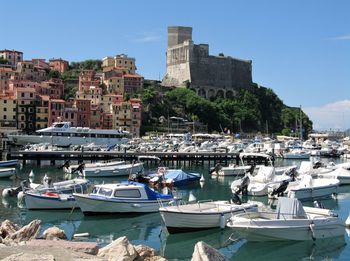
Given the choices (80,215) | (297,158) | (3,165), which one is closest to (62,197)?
(80,215)

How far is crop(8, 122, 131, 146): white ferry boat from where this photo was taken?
7119 cm

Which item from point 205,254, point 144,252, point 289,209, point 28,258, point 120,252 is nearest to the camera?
point 28,258

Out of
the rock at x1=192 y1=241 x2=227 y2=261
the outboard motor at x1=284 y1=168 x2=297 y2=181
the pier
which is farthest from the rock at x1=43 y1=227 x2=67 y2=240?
the pier

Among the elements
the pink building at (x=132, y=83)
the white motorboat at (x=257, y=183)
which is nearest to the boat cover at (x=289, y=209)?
the white motorboat at (x=257, y=183)

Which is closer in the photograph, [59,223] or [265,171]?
[59,223]

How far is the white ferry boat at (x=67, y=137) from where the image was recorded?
71188 mm

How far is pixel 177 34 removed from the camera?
448 feet

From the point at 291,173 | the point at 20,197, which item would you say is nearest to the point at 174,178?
the point at 291,173

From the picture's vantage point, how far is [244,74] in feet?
452

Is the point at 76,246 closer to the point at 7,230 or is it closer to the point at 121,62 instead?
the point at 7,230

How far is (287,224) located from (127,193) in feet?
28.0

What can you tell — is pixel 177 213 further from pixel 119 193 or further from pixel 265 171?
pixel 265 171

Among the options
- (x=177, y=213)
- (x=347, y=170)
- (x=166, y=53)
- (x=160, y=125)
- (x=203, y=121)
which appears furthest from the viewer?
(x=166, y=53)

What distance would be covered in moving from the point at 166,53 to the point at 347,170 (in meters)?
98.9
